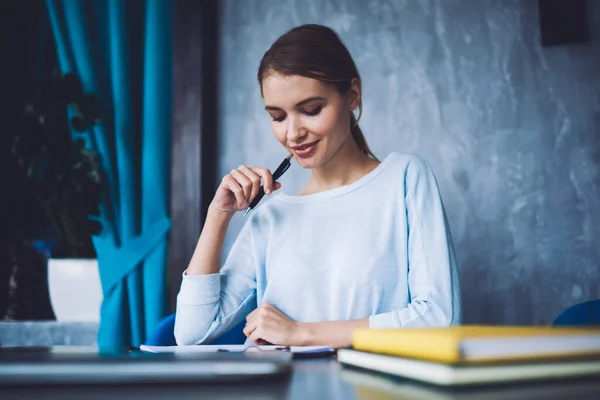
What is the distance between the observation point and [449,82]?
1.85 meters

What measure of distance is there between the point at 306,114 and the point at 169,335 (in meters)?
0.63

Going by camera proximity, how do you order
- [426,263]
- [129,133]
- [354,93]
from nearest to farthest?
[426,263] → [354,93] → [129,133]

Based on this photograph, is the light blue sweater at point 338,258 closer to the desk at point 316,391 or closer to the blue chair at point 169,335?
the blue chair at point 169,335

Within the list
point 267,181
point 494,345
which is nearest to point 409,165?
point 267,181

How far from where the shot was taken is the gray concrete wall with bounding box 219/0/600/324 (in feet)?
5.80

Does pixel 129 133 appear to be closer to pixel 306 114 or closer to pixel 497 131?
pixel 306 114

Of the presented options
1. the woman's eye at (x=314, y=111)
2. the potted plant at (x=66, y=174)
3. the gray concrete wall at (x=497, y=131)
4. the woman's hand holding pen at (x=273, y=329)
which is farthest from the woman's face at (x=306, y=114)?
the potted plant at (x=66, y=174)

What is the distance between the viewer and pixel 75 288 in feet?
6.17

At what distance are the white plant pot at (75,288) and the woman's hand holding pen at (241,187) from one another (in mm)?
795

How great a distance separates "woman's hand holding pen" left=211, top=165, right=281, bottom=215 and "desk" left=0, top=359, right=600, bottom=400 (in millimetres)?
777

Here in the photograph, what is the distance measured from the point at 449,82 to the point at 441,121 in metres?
0.14

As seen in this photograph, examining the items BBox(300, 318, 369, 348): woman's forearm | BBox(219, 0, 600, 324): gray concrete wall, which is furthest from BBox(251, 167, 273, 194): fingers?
BBox(219, 0, 600, 324): gray concrete wall

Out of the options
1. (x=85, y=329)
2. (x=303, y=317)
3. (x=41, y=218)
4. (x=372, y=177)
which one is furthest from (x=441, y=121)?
(x=41, y=218)

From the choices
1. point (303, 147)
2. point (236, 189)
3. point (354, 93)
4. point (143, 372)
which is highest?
point (354, 93)
